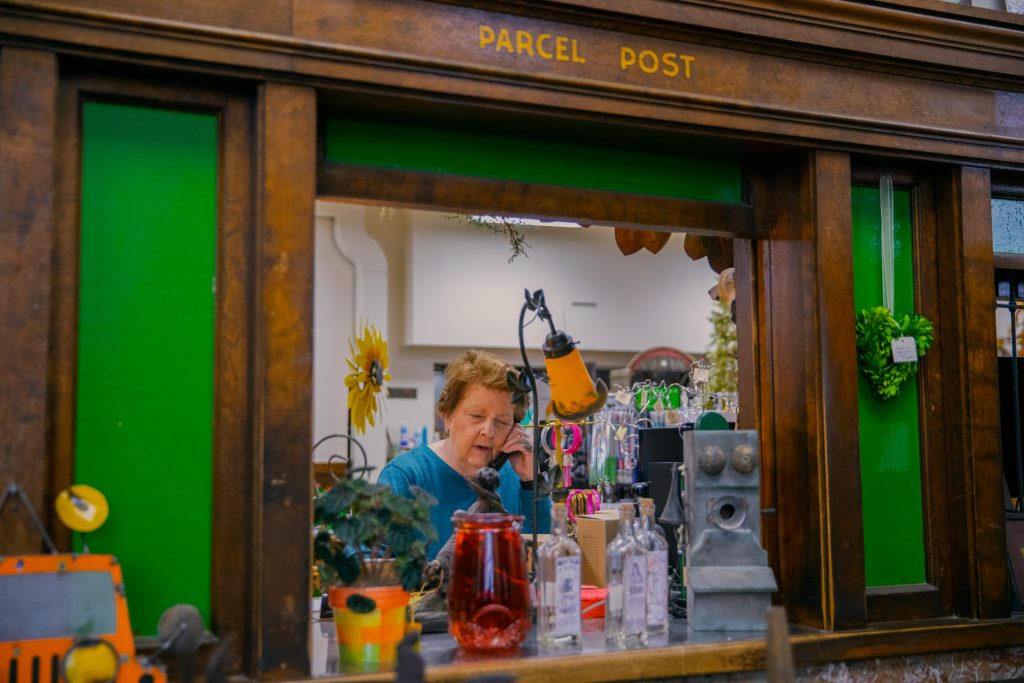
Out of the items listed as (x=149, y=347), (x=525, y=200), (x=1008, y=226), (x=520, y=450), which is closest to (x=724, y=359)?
(x=520, y=450)

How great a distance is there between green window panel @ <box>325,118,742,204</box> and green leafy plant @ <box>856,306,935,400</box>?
484 mm

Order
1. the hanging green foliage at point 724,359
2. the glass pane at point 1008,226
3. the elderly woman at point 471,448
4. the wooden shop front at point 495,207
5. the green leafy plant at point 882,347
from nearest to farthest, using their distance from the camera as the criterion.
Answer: the wooden shop front at point 495,207 → the green leafy plant at point 882,347 → the glass pane at point 1008,226 → the elderly woman at point 471,448 → the hanging green foliage at point 724,359

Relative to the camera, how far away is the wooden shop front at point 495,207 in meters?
1.95

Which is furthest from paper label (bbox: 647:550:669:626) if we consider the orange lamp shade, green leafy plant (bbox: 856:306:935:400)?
green leafy plant (bbox: 856:306:935:400)

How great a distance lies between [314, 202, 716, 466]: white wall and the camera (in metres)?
8.39

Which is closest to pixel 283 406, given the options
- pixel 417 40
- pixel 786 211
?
pixel 417 40

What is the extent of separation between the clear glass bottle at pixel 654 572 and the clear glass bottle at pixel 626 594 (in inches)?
1.4

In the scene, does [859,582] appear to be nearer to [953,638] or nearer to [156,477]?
[953,638]

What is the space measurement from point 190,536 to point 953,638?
192 cm

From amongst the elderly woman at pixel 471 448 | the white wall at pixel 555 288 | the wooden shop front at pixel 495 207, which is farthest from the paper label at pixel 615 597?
the white wall at pixel 555 288

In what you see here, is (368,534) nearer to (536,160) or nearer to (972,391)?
(536,160)

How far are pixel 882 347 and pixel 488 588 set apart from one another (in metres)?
1.25

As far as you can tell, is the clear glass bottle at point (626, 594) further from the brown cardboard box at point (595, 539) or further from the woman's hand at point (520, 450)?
the woman's hand at point (520, 450)

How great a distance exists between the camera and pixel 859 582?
2508 mm
